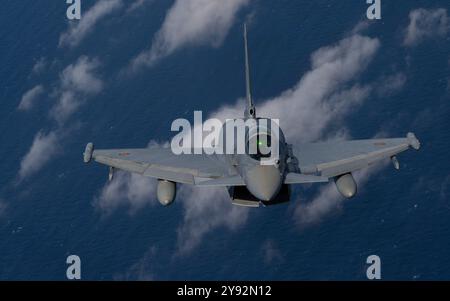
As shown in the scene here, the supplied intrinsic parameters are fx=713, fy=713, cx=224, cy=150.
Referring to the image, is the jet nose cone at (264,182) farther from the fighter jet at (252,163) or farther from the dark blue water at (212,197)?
the dark blue water at (212,197)

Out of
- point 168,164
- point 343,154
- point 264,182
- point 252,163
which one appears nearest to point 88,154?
point 168,164

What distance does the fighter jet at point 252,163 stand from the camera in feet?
138

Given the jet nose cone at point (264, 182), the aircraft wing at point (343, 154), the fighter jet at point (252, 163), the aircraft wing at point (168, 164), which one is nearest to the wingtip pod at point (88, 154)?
the fighter jet at point (252, 163)

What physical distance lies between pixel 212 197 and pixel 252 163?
29.0m

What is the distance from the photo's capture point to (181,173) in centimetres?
4719

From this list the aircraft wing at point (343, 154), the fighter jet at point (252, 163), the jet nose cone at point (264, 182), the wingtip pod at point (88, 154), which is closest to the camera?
the jet nose cone at point (264, 182)

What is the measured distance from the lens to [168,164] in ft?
157

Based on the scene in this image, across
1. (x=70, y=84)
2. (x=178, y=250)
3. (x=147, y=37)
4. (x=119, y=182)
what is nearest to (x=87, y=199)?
(x=119, y=182)

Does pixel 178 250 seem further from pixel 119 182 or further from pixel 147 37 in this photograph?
pixel 147 37

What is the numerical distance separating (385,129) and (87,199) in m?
31.4

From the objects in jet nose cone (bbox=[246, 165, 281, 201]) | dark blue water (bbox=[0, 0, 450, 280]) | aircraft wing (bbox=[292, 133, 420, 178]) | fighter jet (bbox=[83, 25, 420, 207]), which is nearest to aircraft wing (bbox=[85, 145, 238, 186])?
fighter jet (bbox=[83, 25, 420, 207])

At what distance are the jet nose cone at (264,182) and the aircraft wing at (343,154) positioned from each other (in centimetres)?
579

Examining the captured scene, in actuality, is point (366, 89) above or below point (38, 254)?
above

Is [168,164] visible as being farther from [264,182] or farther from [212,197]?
[212,197]
